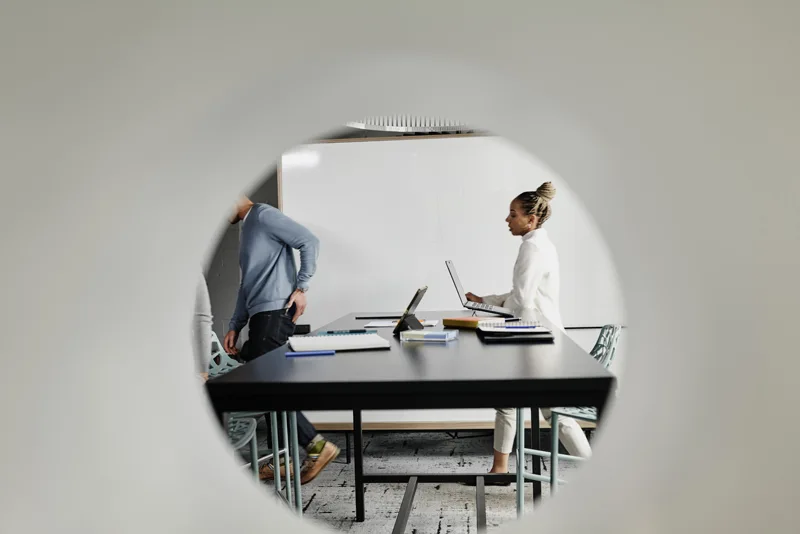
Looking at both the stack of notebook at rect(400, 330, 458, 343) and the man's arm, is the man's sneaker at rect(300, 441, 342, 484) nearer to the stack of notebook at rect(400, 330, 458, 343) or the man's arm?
the man's arm

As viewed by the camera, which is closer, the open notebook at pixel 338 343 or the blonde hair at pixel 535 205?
the open notebook at pixel 338 343

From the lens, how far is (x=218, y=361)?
10.6 feet

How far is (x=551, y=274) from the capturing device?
129 inches

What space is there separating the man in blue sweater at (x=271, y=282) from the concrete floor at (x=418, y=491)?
0.26 meters

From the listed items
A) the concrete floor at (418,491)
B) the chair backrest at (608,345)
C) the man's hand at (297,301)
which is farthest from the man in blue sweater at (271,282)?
→ the chair backrest at (608,345)

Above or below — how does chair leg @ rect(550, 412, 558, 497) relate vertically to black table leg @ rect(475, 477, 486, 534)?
above

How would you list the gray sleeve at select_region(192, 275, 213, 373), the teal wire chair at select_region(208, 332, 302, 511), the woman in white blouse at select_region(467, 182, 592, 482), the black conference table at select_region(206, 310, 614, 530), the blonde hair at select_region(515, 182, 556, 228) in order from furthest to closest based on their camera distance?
the blonde hair at select_region(515, 182, 556, 228) → the woman in white blouse at select_region(467, 182, 592, 482) → the teal wire chair at select_region(208, 332, 302, 511) → the gray sleeve at select_region(192, 275, 213, 373) → the black conference table at select_region(206, 310, 614, 530)

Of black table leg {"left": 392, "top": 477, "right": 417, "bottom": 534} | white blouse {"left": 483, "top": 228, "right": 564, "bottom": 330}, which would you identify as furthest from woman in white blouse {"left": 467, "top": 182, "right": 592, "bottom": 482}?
black table leg {"left": 392, "top": 477, "right": 417, "bottom": 534}

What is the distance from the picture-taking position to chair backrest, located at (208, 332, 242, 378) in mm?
3010

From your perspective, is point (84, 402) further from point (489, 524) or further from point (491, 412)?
point (491, 412)

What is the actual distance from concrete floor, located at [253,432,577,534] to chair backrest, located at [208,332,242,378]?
0.89m

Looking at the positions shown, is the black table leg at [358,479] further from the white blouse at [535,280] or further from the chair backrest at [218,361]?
the white blouse at [535,280]

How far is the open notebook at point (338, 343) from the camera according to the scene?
2242 mm

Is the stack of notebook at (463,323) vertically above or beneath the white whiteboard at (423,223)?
beneath
